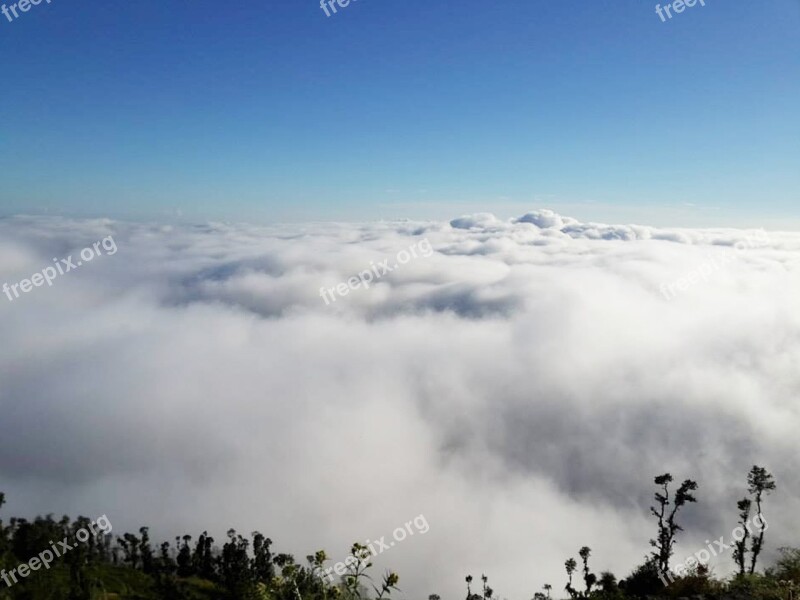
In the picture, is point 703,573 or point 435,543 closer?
point 703,573

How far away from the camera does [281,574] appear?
6586mm

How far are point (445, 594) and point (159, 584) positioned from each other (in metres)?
105

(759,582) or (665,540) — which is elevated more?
(759,582)

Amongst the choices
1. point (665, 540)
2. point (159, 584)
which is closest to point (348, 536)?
point (159, 584)

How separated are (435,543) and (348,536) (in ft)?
124

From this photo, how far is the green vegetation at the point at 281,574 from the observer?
20.9 ft

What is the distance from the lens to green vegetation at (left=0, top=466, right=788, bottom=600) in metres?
6.38

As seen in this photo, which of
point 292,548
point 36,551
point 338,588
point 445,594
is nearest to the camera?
point 338,588

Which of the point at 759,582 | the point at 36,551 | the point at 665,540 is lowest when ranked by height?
the point at 36,551

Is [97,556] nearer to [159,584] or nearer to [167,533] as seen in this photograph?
[159,584]

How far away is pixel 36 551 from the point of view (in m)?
75.8

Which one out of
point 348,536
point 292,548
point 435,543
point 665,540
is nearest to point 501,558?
point 435,543

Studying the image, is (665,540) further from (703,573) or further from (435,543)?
(435,543)

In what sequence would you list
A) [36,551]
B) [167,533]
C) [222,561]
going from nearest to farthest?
[36,551] < [222,561] < [167,533]
